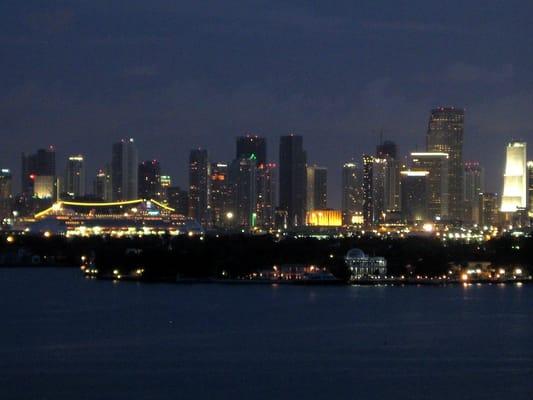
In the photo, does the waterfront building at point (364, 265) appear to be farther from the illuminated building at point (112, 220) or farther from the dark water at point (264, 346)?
the illuminated building at point (112, 220)

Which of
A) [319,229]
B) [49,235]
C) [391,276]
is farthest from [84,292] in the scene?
[319,229]

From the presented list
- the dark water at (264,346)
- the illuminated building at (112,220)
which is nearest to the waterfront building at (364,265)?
the dark water at (264,346)

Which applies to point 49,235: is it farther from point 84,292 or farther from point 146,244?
point 84,292

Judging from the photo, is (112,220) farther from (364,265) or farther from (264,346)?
(264,346)

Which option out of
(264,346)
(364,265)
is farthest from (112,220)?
(264,346)

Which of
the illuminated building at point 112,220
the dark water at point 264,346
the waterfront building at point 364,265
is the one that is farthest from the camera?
the illuminated building at point 112,220
